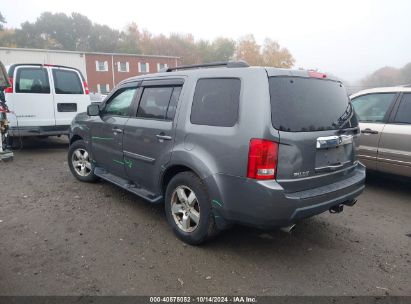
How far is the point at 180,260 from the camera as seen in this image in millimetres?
3195

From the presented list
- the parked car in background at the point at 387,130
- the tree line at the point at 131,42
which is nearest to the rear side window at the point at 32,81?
the parked car in background at the point at 387,130

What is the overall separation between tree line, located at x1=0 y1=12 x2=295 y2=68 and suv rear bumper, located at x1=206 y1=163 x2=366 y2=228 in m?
62.4

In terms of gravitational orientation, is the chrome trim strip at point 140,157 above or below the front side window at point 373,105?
below

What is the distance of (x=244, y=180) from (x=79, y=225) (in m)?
2.30

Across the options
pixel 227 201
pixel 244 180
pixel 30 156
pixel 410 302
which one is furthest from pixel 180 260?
pixel 30 156

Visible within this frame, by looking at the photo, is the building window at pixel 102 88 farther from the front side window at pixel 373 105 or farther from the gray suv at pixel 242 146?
the gray suv at pixel 242 146

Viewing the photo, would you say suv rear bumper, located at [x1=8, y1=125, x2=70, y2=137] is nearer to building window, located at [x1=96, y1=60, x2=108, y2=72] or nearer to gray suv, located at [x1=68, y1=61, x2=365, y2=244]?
gray suv, located at [x1=68, y1=61, x2=365, y2=244]

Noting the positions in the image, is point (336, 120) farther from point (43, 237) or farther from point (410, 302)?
point (43, 237)

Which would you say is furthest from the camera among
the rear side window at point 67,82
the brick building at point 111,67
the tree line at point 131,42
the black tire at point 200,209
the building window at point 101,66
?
the tree line at point 131,42

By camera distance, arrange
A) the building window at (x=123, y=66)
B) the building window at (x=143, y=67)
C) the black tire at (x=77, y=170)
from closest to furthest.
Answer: the black tire at (x=77, y=170) < the building window at (x=123, y=66) < the building window at (x=143, y=67)

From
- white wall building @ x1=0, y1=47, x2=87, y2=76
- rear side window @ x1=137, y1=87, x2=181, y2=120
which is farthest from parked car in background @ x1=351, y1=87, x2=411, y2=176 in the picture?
white wall building @ x1=0, y1=47, x2=87, y2=76

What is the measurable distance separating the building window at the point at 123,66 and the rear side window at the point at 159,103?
39.7 metres

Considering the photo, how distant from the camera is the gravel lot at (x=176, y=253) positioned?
2.80 metres

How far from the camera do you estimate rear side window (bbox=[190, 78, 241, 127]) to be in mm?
2975
